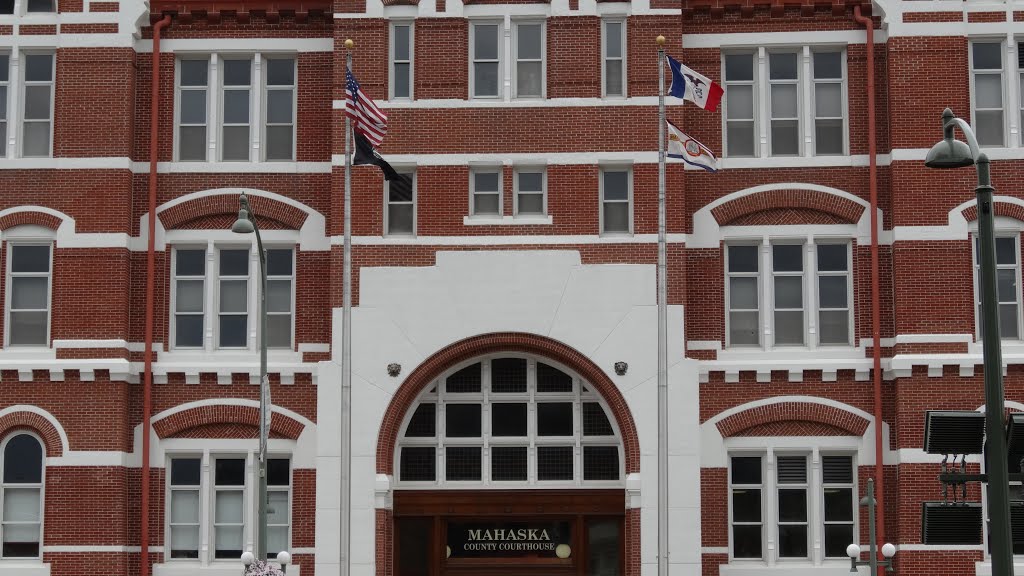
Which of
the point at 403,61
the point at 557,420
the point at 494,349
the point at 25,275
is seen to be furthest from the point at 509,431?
the point at 25,275

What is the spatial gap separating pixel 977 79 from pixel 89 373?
18928 mm

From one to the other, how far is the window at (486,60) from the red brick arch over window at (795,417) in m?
8.16

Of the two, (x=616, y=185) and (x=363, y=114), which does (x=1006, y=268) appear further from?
(x=363, y=114)

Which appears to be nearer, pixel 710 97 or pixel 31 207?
pixel 710 97

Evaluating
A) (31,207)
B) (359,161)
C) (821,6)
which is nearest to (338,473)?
(359,161)

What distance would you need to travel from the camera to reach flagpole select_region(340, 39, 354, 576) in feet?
93.0

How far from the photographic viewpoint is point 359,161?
1099 inches

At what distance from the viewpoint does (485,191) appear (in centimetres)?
3134

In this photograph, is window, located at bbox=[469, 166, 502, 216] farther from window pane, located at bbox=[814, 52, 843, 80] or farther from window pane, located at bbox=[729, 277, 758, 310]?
window pane, located at bbox=[814, 52, 843, 80]

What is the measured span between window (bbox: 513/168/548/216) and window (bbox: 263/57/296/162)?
4894mm

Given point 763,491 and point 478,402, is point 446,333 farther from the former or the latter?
point 763,491

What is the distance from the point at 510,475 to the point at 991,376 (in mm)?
16812

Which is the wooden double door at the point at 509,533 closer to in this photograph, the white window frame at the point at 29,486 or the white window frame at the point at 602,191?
the white window frame at the point at 602,191

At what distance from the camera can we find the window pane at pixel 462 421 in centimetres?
3128
